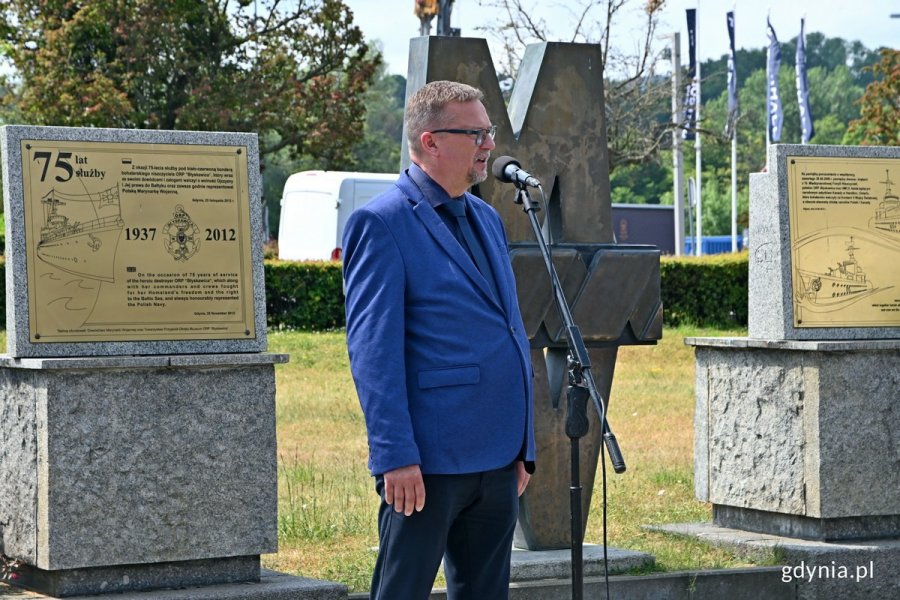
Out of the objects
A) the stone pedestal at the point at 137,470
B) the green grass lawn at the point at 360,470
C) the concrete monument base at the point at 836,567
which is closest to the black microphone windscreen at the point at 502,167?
the stone pedestal at the point at 137,470

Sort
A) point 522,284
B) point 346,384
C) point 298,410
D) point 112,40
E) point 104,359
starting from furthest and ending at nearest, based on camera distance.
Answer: point 112,40
point 346,384
point 298,410
point 522,284
point 104,359

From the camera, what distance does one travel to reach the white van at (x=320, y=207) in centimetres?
2475

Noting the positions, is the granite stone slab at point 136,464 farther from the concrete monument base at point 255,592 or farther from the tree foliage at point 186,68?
the tree foliage at point 186,68

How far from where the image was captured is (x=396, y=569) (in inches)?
158

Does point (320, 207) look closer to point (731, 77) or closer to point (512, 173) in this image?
point (731, 77)

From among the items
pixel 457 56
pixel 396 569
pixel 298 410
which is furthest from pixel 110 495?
pixel 298 410

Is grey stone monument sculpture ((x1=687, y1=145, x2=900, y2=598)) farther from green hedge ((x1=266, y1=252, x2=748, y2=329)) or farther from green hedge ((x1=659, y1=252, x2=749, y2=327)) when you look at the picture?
green hedge ((x1=659, y1=252, x2=749, y2=327))

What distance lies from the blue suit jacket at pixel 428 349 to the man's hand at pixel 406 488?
0.03 meters

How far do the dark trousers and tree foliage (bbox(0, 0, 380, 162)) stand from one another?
22.7m

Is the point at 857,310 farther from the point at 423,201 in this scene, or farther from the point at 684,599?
the point at 423,201

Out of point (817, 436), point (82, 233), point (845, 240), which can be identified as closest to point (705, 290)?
point (845, 240)

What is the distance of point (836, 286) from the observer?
7.05 meters

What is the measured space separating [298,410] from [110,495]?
24.7ft

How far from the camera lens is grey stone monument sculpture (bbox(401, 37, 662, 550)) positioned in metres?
6.53
